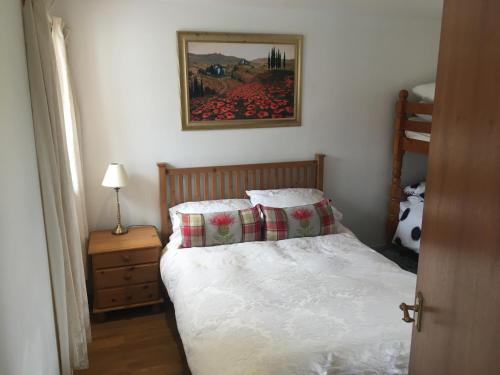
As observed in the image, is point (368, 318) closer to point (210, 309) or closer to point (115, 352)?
point (210, 309)

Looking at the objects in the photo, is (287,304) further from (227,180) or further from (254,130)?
(254,130)

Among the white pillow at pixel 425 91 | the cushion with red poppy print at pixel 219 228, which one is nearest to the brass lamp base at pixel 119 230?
the cushion with red poppy print at pixel 219 228

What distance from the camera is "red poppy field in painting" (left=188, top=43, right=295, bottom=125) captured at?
330cm

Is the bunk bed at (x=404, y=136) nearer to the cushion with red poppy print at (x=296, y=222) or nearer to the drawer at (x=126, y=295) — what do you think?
the cushion with red poppy print at (x=296, y=222)

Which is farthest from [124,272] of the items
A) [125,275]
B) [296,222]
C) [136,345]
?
[296,222]

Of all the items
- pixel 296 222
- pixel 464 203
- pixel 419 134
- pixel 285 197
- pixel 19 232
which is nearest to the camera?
pixel 464 203

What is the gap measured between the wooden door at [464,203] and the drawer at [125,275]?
2.19 m

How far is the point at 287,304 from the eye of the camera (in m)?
2.16

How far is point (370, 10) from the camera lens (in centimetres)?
345

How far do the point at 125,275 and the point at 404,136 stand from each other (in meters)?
2.59

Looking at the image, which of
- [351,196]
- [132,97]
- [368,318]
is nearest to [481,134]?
[368,318]

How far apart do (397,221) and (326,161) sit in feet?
2.95

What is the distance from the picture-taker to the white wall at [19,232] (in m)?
1.14

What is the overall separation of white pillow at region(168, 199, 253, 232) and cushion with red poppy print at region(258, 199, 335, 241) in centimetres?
19
